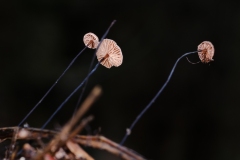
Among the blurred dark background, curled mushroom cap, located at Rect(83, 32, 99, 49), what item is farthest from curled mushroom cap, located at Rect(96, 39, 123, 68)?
the blurred dark background

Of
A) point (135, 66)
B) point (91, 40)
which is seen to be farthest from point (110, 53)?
point (135, 66)

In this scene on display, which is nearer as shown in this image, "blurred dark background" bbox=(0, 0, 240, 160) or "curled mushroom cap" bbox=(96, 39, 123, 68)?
"curled mushroom cap" bbox=(96, 39, 123, 68)

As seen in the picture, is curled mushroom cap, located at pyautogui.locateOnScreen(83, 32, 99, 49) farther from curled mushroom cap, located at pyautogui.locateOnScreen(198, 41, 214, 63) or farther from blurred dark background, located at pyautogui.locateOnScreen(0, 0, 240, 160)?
blurred dark background, located at pyautogui.locateOnScreen(0, 0, 240, 160)

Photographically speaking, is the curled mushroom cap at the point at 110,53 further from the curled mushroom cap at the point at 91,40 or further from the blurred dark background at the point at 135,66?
the blurred dark background at the point at 135,66

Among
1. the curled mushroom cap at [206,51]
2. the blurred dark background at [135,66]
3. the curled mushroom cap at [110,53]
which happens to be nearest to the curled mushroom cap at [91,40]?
the curled mushroom cap at [110,53]

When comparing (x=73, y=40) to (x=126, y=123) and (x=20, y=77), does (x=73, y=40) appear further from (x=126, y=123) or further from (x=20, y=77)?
(x=126, y=123)
